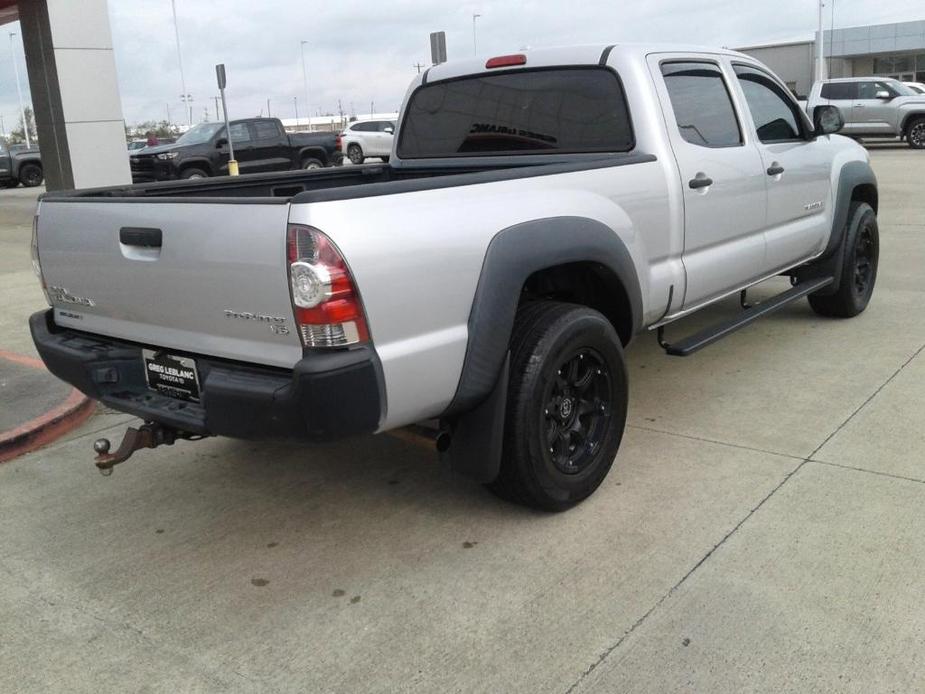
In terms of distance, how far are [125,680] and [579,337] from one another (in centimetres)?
198

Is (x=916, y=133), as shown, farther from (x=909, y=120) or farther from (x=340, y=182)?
(x=340, y=182)

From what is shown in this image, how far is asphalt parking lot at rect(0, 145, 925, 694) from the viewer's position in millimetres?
2734

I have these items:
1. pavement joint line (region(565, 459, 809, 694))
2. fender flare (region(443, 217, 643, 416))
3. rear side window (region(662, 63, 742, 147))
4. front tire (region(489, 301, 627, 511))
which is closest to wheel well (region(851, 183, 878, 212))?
rear side window (region(662, 63, 742, 147))

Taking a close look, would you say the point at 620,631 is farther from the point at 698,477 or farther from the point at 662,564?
the point at 698,477

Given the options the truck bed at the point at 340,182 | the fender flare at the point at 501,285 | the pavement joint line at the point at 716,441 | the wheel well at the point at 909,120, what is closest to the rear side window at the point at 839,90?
the wheel well at the point at 909,120

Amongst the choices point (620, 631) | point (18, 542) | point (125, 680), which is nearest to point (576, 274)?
point (620, 631)

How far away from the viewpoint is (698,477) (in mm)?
3973

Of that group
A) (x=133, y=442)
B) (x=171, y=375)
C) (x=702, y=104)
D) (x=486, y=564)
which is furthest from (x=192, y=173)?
(x=486, y=564)

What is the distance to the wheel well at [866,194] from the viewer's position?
6.48 metres

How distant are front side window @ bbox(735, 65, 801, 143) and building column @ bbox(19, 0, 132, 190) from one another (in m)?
10.4

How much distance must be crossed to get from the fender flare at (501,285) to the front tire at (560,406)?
0.16 metres

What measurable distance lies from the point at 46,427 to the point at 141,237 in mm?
2204

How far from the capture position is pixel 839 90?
25453mm

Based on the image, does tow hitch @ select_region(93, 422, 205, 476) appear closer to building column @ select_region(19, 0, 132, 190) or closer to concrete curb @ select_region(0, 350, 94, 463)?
concrete curb @ select_region(0, 350, 94, 463)
